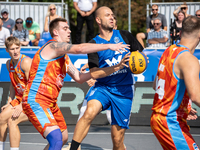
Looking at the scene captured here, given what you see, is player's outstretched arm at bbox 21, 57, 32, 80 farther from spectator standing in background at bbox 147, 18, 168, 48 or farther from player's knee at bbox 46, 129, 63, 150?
spectator standing in background at bbox 147, 18, 168, 48

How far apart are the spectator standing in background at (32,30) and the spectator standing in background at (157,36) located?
14.3 ft

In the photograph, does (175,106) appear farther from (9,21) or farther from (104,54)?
(9,21)

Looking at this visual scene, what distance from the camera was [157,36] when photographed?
412 inches

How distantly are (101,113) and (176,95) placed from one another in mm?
4943

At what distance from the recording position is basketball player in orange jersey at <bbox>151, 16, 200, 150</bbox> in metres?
3.15

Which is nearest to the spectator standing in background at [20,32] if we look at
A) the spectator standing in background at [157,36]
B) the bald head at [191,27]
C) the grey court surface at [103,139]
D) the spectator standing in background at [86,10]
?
the spectator standing in background at [86,10]

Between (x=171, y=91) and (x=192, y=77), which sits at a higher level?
(x=192, y=77)

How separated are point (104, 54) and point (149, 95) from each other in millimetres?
3447

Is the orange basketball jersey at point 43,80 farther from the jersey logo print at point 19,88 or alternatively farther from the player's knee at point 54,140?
the jersey logo print at point 19,88

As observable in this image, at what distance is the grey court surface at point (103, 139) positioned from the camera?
618cm

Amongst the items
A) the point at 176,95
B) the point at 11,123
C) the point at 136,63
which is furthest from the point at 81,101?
the point at 176,95

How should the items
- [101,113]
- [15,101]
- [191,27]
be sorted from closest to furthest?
[191,27], [15,101], [101,113]

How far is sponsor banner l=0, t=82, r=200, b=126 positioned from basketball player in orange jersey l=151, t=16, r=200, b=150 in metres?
4.62

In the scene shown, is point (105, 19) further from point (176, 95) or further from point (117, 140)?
point (176, 95)
